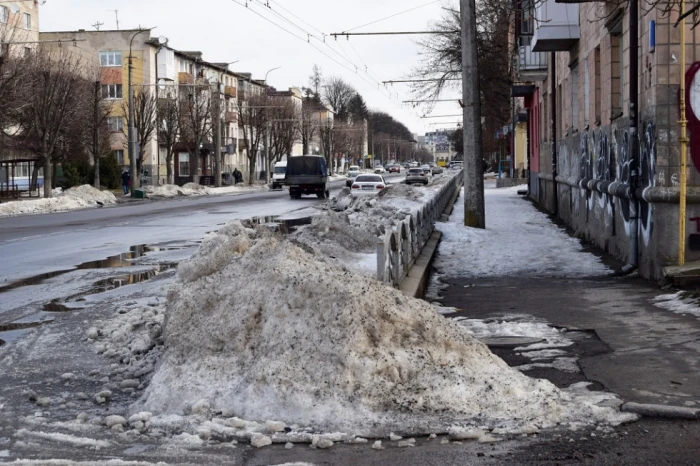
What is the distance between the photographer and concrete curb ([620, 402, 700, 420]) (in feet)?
19.2

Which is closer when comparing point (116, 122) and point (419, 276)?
point (419, 276)

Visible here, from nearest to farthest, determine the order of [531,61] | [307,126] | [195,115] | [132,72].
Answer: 1. [531,61]
2. [195,115]
3. [132,72]
4. [307,126]

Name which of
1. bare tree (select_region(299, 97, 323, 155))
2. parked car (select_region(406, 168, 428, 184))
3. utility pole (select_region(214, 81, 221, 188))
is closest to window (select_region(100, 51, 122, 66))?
utility pole (select_region(214, 81, 221, 188))

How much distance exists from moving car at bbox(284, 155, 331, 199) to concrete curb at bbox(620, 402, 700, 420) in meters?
42.4

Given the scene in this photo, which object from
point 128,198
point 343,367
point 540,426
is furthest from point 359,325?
point 128,198

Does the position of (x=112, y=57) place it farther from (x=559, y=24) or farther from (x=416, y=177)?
(x=559, y=24)

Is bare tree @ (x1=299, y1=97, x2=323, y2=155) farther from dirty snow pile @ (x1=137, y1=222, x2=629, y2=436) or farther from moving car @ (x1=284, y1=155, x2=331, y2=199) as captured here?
Result: dirty snow pile @ (x1=137, y1=222, x2=629, y2=436)

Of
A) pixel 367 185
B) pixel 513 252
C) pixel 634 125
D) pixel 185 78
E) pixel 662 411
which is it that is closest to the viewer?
pixel 662 411

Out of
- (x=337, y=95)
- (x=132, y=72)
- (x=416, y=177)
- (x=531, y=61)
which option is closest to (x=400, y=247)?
(x=531, y=61)

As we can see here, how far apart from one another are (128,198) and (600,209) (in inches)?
1533

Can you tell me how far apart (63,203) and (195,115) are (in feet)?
112

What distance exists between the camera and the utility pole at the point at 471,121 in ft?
66.5

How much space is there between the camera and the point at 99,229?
25.2 m

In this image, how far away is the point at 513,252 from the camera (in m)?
17.0
